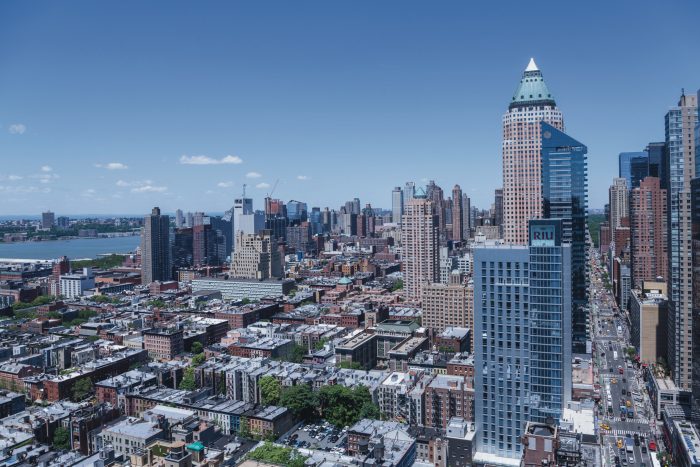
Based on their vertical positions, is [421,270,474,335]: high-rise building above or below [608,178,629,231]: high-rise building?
below

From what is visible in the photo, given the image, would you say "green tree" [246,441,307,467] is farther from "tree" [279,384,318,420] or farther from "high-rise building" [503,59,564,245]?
"high-rise building" [503,59,564,245]

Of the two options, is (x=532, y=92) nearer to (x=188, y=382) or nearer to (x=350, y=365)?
(x=350, y=365)

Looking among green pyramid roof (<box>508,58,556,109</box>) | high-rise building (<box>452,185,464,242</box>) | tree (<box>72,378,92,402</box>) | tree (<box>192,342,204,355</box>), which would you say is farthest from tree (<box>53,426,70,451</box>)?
high-rise building (<box>452,185,464,242</box>)

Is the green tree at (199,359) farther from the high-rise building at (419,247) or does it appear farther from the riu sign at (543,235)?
the high-rise building at (419,247)

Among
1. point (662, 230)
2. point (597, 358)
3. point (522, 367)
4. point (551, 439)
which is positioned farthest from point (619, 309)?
point (551, 439)

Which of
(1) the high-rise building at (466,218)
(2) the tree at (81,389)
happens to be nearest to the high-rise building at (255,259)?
(2) the tree at (81,389)

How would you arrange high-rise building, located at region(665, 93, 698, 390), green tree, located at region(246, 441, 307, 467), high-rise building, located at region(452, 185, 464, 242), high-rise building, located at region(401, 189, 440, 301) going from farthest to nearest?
high-rise building, located at region(452, 185, 464, 242) → high-rise building, located at region(401, 189, 440, 301) → high-rise building, located at region(665, 93, 698, 390) → green tree, located at region(246, 441, 307, 467)

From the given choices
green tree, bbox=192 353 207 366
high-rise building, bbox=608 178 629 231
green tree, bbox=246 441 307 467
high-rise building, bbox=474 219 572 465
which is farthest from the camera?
high-rise building, bbox=608 178 629 231
